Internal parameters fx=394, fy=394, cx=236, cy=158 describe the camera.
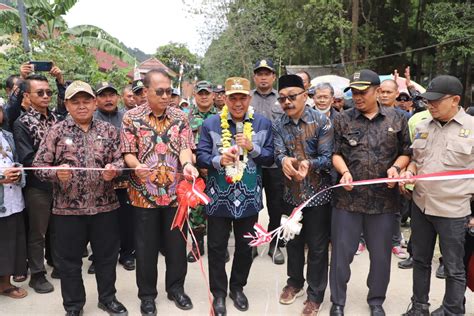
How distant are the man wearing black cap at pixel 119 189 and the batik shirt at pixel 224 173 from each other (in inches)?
55.3

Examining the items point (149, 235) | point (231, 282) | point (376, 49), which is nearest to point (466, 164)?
point (231, 282)

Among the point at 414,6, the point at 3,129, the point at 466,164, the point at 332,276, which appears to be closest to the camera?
the point at 466,164

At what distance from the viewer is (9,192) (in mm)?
3979

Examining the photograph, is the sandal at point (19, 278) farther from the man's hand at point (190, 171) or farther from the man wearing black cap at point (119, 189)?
the man's hand at point (190, 171)

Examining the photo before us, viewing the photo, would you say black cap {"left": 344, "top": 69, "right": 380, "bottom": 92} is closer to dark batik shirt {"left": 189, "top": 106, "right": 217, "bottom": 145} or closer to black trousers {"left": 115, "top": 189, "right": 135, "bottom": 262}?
dark batik shirt {"left": 189, "top": 106, "right": 217, "bottom": 145}

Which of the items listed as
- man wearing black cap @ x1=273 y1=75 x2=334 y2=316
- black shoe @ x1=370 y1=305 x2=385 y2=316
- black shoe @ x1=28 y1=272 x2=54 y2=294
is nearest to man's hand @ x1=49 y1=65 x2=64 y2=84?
black shoe @ x1=28 y1=272 x2=54 y2=294

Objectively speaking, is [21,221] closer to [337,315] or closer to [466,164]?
[337,315]

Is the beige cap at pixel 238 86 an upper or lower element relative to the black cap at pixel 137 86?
lower

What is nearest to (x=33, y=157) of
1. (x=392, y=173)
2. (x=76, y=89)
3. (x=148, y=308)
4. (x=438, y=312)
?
(x=76, y=89)

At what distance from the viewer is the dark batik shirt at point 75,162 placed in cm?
348

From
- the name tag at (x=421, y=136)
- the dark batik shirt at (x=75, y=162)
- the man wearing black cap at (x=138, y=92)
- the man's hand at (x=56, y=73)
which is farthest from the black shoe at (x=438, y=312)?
the man's hand at (x=56, y=73)

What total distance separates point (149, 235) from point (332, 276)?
1.80m

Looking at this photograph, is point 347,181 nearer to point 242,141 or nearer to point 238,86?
point 242,141

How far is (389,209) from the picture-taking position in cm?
355
